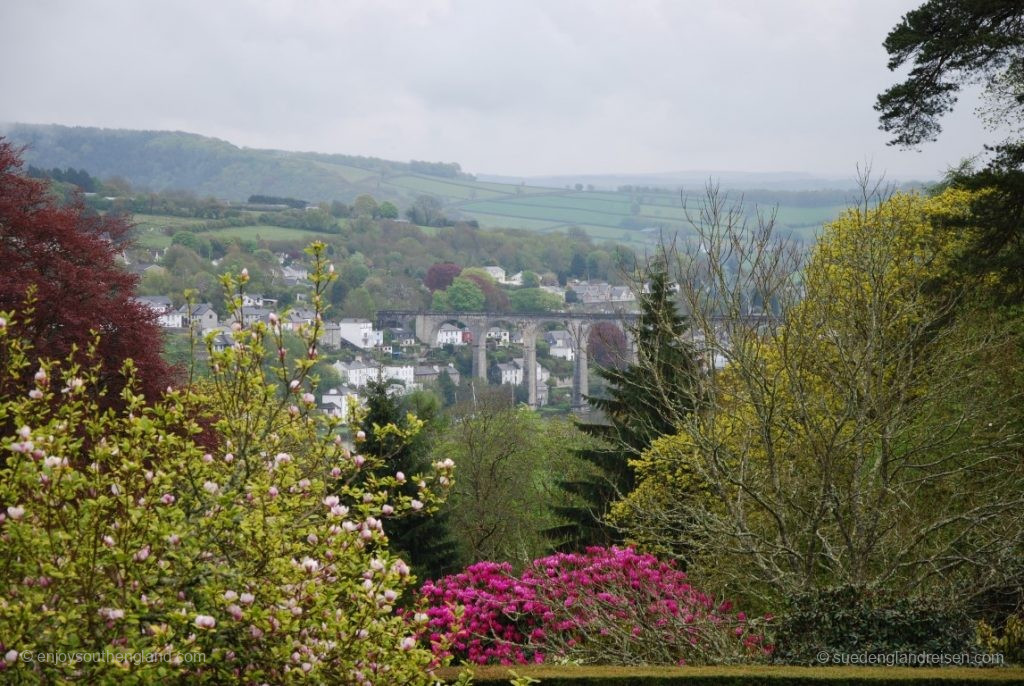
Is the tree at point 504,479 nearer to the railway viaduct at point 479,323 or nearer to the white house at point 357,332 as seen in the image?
the railway viaduct at point 479,323

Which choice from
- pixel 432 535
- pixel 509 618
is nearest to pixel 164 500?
pixel 509 618

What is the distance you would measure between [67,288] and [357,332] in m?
62.8

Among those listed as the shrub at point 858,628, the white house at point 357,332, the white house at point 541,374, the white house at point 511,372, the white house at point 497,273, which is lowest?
the white house at point 511,372

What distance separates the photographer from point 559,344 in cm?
8225

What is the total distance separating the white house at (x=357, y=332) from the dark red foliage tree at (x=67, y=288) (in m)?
59.8

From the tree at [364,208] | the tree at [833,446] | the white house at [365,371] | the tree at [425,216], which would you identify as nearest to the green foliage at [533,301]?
the white house at [365,371]

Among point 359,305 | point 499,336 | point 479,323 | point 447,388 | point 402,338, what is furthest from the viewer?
point 499,336

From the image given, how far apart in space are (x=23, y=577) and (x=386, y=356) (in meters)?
68.2

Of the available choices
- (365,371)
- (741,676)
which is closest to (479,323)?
(365,371)

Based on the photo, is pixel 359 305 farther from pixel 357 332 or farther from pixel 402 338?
pixel 402 338

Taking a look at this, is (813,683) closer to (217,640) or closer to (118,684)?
(217,640)

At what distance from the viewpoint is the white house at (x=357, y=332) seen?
72.5m

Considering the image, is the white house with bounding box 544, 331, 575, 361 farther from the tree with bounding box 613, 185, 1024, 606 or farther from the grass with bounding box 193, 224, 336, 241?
the tree with bounding box 613, 185, 1024, 606

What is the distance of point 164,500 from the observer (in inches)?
155
